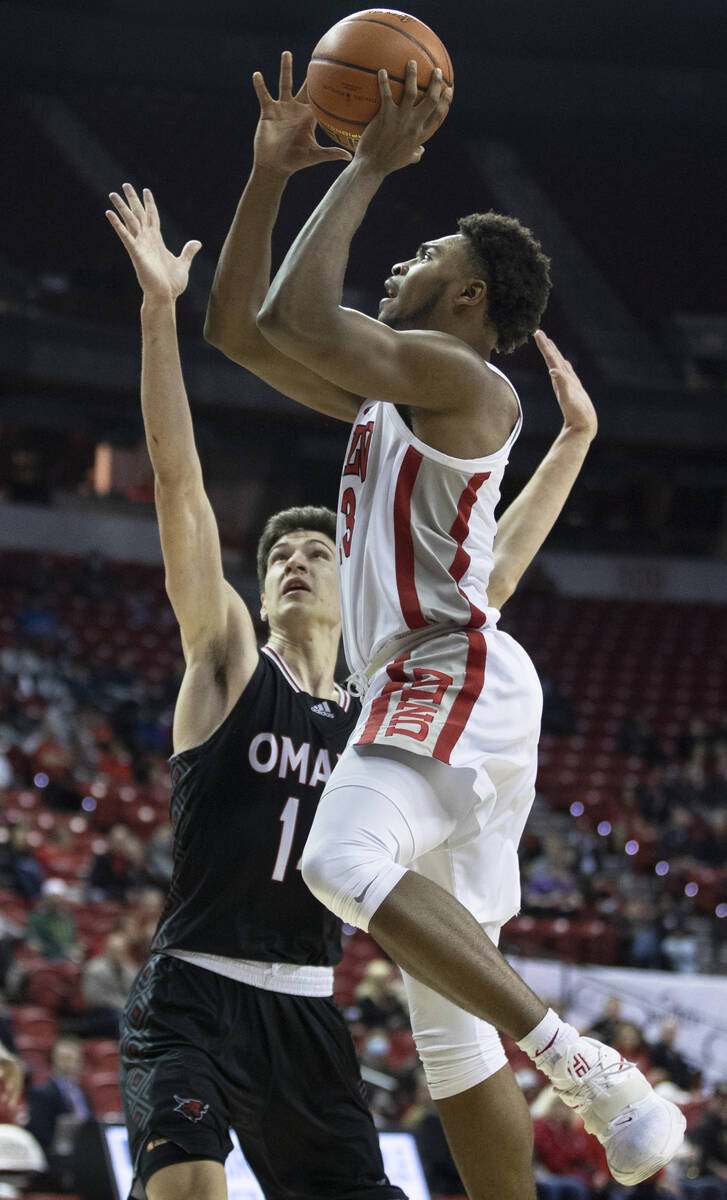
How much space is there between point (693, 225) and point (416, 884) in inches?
823

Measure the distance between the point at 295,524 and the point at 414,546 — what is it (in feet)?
3.64

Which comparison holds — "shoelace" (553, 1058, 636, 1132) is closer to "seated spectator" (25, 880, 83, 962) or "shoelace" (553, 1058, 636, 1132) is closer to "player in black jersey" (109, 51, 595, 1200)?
"player in black jersey" (109, 51, 595, 1200)

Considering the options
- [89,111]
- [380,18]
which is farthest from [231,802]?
[89,111]

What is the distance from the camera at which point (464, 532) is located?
3.26 metres

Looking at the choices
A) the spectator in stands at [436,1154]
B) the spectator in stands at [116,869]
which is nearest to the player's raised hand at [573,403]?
the spectator in stands at [436,1154]

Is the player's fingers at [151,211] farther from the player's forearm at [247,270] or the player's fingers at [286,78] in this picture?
the player's fingers at [286,78]

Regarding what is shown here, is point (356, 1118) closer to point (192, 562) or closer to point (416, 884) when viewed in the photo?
point (416, 884)

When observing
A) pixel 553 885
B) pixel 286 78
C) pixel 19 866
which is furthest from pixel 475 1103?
pixel 553 885

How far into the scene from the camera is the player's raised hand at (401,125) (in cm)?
326

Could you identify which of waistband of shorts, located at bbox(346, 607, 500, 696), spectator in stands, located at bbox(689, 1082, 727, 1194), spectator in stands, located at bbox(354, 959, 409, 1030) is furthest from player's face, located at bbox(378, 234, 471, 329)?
spectator in stands, located at bbox(354, 959, 409, 1030)

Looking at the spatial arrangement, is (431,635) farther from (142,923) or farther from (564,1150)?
(142,923)

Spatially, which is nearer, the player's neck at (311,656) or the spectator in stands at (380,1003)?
the player's neck at (311,656)

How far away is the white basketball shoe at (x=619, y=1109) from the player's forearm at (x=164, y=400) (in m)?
1.78

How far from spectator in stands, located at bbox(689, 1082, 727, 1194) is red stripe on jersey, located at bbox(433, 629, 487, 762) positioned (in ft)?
22.4
